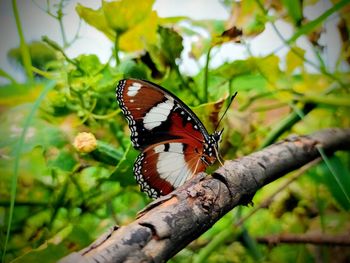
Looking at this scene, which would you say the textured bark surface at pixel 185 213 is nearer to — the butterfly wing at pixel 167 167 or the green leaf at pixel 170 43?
the butterfly wing at pixel 167 167

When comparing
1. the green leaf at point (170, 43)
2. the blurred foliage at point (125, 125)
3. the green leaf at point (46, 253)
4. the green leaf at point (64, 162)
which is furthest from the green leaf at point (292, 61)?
the green leaf at point (46, 253)

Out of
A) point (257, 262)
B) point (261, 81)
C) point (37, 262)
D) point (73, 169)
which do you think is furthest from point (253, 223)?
point (37, 262)

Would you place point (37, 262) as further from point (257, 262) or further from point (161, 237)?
point (257, 262)

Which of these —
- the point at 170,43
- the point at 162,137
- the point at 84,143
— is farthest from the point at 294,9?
the point at 84,143

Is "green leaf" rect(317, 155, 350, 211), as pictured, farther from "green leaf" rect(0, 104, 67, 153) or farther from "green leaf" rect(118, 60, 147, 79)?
"green leaf" rect(0, 104, 67, 153)

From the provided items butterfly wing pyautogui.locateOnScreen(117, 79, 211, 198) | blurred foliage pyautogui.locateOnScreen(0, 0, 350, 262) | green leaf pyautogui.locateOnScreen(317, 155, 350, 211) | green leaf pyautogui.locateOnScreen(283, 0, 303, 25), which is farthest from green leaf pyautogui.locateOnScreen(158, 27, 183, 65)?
green leaf pyautogui.locateOnScreen(317, 155, 350, 211)

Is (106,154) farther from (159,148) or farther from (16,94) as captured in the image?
(16,94)
